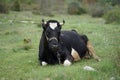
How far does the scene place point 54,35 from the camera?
11.5 meters

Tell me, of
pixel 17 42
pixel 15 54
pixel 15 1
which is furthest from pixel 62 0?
pixel 15 54

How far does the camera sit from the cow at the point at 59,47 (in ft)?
38.0

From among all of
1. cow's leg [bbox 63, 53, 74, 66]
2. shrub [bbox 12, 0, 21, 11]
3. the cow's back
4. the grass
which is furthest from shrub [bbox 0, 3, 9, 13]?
cow's leg [bbox 63, 53, 74, 66]

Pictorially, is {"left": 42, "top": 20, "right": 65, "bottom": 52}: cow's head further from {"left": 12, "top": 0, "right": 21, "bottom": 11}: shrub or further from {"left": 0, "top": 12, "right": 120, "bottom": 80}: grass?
{"left": 12, "top": 0, "right": 21, "bottom": 11}: shrub

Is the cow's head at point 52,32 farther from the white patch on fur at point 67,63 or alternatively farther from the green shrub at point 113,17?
the green shrub at point 113,17

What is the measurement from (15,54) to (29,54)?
22.7 inches

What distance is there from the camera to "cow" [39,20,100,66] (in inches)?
456

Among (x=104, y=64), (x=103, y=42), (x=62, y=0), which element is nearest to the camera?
(x=104, y=64)

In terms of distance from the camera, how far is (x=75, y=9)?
38062 mm

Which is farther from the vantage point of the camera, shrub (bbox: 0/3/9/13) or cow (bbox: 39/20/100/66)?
shrub (bbox: 0/3/9/13)

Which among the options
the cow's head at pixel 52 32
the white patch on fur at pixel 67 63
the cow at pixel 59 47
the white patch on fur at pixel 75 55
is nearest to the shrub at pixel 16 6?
the cow at pixel 59 47

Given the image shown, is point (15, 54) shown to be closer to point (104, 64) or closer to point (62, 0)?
point (104, 64)

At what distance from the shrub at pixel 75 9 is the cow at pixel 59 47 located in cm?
2487

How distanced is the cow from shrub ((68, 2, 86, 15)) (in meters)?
24.9
